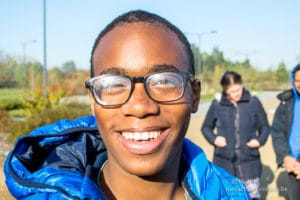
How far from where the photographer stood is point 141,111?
1.68 meters

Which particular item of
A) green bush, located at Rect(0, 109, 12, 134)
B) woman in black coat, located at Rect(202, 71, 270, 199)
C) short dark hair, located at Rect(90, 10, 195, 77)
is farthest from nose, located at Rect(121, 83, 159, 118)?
green bush, located at Rect(0, 109, 12, 134)

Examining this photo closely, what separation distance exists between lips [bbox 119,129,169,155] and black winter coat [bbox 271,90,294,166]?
362cm

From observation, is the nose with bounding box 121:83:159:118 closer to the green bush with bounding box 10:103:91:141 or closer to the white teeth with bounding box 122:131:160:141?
the white teeth with bounding box 122:131:160:141

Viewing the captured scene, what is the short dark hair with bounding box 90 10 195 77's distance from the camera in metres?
1.85

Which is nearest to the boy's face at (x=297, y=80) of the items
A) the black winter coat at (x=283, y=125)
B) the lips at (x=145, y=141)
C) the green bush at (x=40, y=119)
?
the black winter coat at (x=283, y=125)

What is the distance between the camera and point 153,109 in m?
1.70

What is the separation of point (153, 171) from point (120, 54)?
0.43 m

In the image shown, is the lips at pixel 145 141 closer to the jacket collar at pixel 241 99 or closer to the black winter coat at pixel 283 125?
the black winter coat at pixel 283 125

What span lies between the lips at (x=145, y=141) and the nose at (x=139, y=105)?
2.6 inches

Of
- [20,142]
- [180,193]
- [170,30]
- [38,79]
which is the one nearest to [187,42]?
[170,30]

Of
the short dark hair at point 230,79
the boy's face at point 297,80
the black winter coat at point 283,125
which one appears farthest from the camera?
the short dark hair at point 230,79

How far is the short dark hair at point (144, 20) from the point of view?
6.08ft

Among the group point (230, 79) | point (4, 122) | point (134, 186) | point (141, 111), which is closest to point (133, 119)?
point (141, 111)

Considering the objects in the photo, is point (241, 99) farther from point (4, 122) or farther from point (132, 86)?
point (4, 122)
